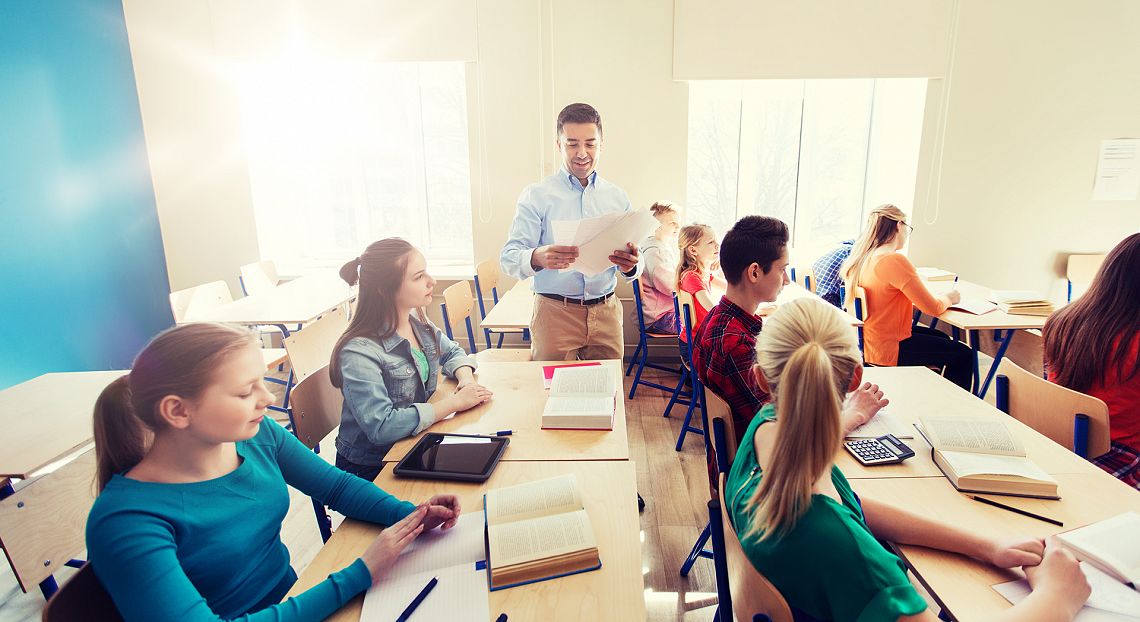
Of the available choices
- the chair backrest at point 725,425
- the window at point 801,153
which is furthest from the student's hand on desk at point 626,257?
the window at point 801,153

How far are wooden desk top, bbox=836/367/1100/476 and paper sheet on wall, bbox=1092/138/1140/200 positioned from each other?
139 inches

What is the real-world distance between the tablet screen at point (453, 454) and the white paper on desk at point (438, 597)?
350 millimetres

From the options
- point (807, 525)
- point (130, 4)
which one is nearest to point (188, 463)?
point (807, 525)

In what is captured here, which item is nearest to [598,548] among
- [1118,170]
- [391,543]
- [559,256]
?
[391,543]

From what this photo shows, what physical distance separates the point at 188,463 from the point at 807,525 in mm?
1114

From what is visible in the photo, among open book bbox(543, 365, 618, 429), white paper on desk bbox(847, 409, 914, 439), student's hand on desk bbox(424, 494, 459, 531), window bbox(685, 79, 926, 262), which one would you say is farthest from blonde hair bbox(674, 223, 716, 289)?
student's hand on desk bbox(424, 494, 459, 531)

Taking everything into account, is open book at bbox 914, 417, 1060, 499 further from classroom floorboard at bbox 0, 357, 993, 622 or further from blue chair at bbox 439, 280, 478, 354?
blue chair at bbox 439, 280, 478, 354

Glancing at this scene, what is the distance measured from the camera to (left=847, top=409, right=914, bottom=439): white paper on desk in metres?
1.65

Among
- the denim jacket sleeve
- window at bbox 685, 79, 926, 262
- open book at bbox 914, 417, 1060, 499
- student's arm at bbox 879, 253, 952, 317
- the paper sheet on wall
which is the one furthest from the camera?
window at bbox 685, 79, 926, 262

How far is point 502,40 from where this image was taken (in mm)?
4125

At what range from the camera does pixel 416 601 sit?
40.6 inches

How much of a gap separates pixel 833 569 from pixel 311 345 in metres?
2.36

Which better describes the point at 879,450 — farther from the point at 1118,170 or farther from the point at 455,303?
the point at 1118,170

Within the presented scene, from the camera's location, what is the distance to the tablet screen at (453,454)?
1.47 metres
